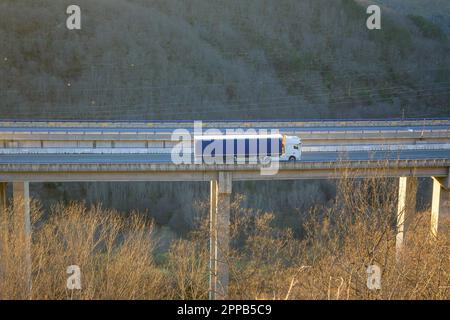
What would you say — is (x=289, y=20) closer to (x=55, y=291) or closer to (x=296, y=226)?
(x=296, y=226)

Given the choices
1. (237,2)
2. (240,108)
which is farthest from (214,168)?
(237,2)

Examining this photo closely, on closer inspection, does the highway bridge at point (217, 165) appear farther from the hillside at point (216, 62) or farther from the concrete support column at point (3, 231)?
the hillside at point (216, 62)

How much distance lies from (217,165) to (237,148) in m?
1.44

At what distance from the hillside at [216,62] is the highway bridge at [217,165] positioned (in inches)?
757

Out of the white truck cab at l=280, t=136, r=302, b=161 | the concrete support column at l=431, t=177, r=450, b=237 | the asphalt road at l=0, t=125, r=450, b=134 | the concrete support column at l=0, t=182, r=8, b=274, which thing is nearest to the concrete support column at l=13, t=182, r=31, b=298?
the concrete support column at l=0, t=182, r=8, b=274

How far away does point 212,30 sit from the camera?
5341 centimetres

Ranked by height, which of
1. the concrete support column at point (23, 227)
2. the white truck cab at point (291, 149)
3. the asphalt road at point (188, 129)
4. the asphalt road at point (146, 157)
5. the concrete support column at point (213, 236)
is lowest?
the concrete support column at point (213, 236)

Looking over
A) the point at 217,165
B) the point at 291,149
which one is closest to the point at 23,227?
the point at 217,165


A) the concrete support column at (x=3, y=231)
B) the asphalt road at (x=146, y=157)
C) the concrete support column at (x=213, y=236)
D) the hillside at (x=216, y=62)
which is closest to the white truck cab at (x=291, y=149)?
the asphalt road at (x=146, y=157)

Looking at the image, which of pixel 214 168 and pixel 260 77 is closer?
pixel 214 168

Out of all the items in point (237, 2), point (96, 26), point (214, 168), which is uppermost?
point (237, 2)

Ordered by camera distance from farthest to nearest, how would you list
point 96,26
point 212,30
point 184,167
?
point 212,30 < point 96,26 < point 184,167

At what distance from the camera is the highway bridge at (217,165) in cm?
1938
